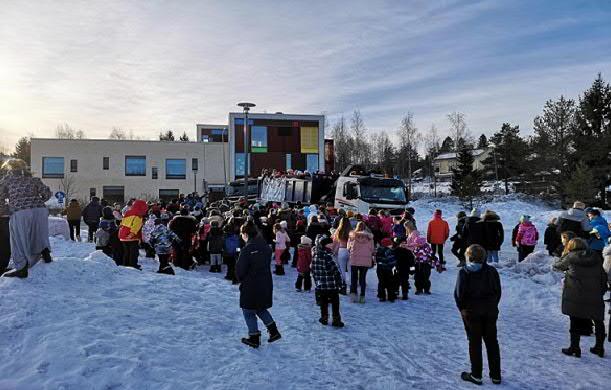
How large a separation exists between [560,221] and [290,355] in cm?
788

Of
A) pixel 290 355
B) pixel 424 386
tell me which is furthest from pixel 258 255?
pixel 424 386

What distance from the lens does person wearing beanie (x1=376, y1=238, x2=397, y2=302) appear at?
1041cm

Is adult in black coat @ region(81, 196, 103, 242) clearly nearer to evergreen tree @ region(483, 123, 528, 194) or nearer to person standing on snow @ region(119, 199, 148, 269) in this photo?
person standing on snow @ region(119, 199, 148, 269)

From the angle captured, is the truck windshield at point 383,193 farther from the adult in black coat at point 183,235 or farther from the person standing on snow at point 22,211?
the person standing on snow at point 22,211

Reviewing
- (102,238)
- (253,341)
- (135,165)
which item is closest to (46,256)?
(253,341)

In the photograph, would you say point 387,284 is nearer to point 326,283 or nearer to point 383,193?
point 326,283

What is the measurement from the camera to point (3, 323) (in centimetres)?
618

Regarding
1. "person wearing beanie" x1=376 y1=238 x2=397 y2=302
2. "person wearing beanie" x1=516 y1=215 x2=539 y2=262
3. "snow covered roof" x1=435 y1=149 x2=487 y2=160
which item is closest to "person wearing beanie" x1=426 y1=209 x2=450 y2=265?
"person wearing beanie" x1=516 y1=215 x2=539 y2=262

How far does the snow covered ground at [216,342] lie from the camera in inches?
223

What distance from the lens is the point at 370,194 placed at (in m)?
19.9

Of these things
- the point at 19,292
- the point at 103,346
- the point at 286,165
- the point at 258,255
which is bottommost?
the point at 103,346

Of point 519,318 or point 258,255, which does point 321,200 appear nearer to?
point 519,318

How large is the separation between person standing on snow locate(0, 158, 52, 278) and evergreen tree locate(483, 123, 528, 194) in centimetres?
4354

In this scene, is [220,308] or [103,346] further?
[220,308]
